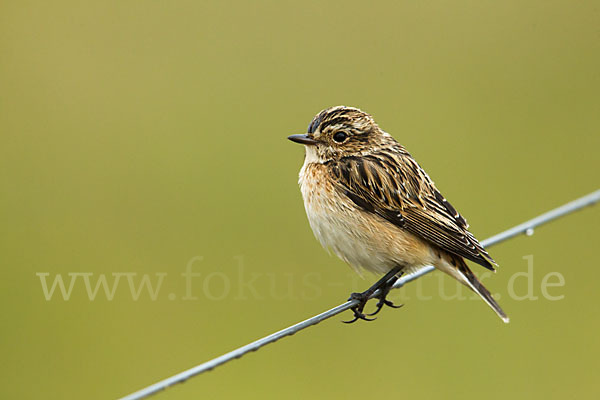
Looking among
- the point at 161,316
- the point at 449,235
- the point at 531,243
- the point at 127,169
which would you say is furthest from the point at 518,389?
the point at 127,169

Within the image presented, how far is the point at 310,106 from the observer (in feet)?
37.1

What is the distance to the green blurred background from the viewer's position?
8.34 meters

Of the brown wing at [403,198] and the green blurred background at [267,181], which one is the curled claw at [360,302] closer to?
the brown wing at [403,198]

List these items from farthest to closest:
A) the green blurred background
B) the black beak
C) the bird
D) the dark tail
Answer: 1. the green blurred background
2. the black beak
3. the bird
4. the dark tail

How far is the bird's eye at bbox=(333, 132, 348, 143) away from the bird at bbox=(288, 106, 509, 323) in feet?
0.86

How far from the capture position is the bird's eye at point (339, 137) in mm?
6539

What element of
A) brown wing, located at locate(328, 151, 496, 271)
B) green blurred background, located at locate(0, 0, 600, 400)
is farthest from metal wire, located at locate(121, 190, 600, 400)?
green blurred background, located at locate(0, 0, 600, 400)

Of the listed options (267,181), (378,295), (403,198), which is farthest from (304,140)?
(267,181)

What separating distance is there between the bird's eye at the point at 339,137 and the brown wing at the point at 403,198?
0.26 metres

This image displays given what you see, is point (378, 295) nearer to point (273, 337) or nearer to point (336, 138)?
point (336, 138)

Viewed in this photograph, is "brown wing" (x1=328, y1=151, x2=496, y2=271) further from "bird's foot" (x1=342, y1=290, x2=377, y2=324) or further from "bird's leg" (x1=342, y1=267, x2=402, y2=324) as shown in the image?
"bird's foot" (x1=342, y1=290, x2=377, y2=324)

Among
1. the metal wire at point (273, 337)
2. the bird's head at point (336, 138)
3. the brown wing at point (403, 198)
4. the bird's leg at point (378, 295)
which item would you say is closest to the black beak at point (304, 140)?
the bird's head at point (336, 138)

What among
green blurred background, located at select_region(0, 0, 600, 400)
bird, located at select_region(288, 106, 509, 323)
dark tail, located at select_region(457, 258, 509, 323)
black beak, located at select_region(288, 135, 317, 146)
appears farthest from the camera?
green blurred background, located at select_region(0, 0, 600, 400)

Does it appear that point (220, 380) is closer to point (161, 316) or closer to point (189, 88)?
point (161, 316)
